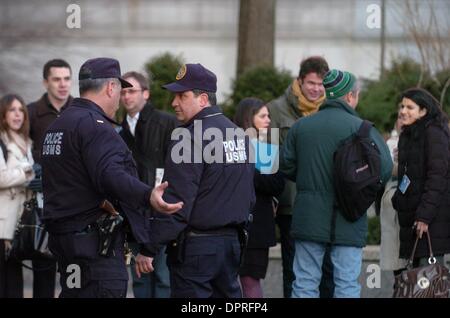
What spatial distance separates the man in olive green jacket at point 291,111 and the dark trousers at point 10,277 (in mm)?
2255

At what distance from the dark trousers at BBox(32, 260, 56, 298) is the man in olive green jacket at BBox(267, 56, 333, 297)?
1.98m

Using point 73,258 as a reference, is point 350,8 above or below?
above

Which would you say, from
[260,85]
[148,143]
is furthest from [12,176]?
[260,85]

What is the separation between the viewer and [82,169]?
686 cm

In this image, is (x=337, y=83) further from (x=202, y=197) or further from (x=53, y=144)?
(x=53, y=144)

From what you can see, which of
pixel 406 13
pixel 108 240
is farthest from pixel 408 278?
pixel 406 13

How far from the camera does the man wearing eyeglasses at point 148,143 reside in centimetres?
944

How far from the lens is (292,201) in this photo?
920 centimetres

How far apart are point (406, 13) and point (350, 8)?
34.3ft

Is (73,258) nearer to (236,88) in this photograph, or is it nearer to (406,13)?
(236,88)

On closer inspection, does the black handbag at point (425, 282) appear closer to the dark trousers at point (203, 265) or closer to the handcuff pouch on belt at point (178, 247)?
the dark trousers at point (203, 265)

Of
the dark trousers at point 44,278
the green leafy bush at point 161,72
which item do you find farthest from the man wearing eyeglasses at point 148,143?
the green leafy bush at point 161,72

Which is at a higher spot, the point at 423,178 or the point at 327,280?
the point at 423,178

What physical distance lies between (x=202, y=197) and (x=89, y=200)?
764mm
